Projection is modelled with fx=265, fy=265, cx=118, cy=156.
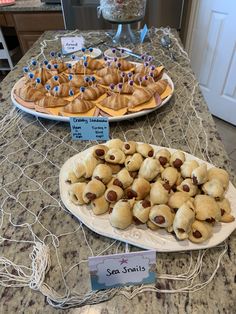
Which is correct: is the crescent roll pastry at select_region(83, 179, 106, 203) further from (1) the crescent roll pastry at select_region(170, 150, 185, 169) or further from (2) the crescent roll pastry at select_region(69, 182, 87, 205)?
(1) the crescent roll pastry at select_region(170, 150, 185, 169)

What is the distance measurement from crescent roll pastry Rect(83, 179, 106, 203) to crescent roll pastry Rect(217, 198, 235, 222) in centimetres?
25

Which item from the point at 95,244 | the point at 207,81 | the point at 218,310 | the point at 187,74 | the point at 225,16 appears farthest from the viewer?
the point at 207,81

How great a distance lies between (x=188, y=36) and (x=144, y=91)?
58.0 inches

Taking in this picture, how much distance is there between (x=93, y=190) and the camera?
0.55 m

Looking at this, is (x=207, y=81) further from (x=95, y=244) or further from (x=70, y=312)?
(x=70, y=312)

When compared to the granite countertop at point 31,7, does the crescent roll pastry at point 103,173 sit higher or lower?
higher

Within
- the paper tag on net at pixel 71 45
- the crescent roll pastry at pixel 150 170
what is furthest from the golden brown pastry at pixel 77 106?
the paper tag on net at pixel 71 45

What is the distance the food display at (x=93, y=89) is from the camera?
87cm

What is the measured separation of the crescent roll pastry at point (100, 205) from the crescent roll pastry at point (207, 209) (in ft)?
0.60

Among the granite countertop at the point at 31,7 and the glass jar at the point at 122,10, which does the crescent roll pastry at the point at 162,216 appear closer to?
the glass jar at the point at 122,10

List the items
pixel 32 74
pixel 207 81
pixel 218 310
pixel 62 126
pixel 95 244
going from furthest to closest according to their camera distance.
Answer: pixel 207 81
pixel 32 74
pixel 62 126
pixel 95 244
pixel 218 310

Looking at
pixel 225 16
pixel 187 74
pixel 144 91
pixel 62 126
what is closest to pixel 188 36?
pixel 225 16

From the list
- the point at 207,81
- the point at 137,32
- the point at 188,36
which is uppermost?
the point at 137,32

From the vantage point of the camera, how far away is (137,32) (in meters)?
1.58
